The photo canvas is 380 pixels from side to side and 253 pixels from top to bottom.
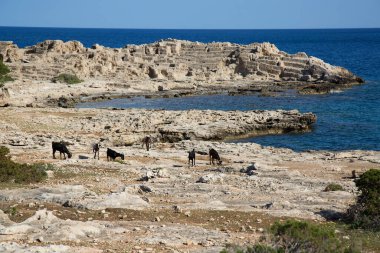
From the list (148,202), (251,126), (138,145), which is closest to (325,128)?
(251,126)

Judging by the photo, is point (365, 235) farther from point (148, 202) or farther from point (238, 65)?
point (238, 65)

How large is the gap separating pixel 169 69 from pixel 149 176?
68.1 meters

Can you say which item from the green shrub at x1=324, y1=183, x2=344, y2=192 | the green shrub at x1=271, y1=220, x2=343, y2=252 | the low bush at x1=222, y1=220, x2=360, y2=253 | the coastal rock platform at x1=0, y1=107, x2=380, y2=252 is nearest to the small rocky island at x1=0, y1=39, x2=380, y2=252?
the coastal rock platform at x1=0, y1=107, x2=380, y2=252

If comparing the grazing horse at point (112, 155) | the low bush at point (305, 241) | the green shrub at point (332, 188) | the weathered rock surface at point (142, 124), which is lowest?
the weathered rock surface at point (142, 124)

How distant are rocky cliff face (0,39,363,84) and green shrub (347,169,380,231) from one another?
68272mm

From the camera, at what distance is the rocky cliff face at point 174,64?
89.4 m

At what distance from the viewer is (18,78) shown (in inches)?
3159

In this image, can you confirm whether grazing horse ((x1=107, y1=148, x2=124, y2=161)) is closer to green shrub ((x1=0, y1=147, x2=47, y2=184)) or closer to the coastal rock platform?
the coastal rock platform

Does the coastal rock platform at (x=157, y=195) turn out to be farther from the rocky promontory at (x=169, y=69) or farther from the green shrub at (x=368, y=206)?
the rocky promontory at (x=169, y=69)

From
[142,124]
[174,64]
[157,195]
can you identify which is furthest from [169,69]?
[157,195]

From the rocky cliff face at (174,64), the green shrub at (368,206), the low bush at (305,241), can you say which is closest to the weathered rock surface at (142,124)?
the green shrub at (368,206)

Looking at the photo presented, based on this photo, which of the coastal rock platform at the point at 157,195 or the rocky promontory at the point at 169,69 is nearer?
the coastal rock platform at the point at 157,195

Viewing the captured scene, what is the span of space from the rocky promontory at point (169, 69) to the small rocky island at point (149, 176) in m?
0.64

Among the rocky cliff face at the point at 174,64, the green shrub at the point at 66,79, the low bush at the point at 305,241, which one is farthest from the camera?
the rocky cliff face at the point at 174,64
